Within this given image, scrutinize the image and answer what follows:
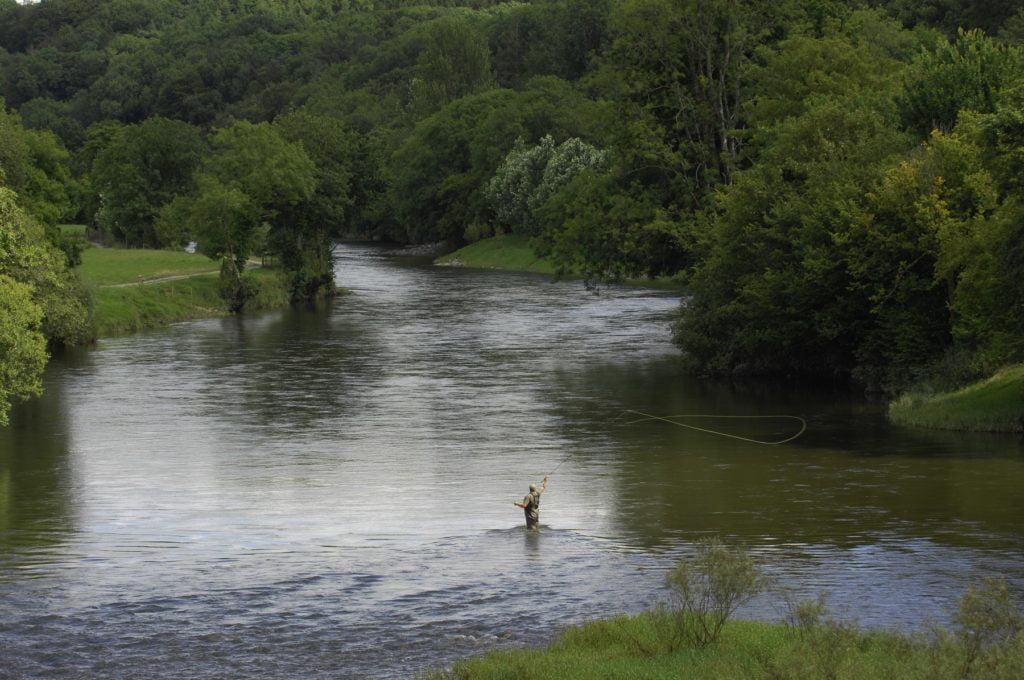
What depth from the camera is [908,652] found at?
18719mm

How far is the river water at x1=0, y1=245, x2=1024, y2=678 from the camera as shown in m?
24.0

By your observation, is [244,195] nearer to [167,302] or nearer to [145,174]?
[167,302]

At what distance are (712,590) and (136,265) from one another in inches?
3160

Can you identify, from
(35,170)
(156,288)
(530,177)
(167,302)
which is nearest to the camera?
(35,170)

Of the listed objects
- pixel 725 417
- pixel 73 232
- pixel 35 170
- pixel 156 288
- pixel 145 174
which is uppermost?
pixel 145 174

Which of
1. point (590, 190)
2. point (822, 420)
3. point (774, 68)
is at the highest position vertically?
point (774, 68)

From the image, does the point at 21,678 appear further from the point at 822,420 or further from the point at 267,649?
the point at 822,420

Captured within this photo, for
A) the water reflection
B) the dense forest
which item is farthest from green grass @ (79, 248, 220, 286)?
the water reflection

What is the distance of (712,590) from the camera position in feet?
67.4

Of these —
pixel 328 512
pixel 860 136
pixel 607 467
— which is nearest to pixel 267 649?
pixel 328 512

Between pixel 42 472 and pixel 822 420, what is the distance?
2549cm

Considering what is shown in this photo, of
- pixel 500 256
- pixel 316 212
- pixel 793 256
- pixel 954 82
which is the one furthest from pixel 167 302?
pixel 954 82

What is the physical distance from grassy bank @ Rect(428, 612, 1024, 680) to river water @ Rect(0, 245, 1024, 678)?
1.85 metres

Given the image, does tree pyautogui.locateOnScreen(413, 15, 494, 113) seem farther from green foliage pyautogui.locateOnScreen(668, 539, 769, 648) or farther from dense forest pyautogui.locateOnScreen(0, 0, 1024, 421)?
green foliage pyautogui.locateOnScreen(668, 539, 769, 648)
